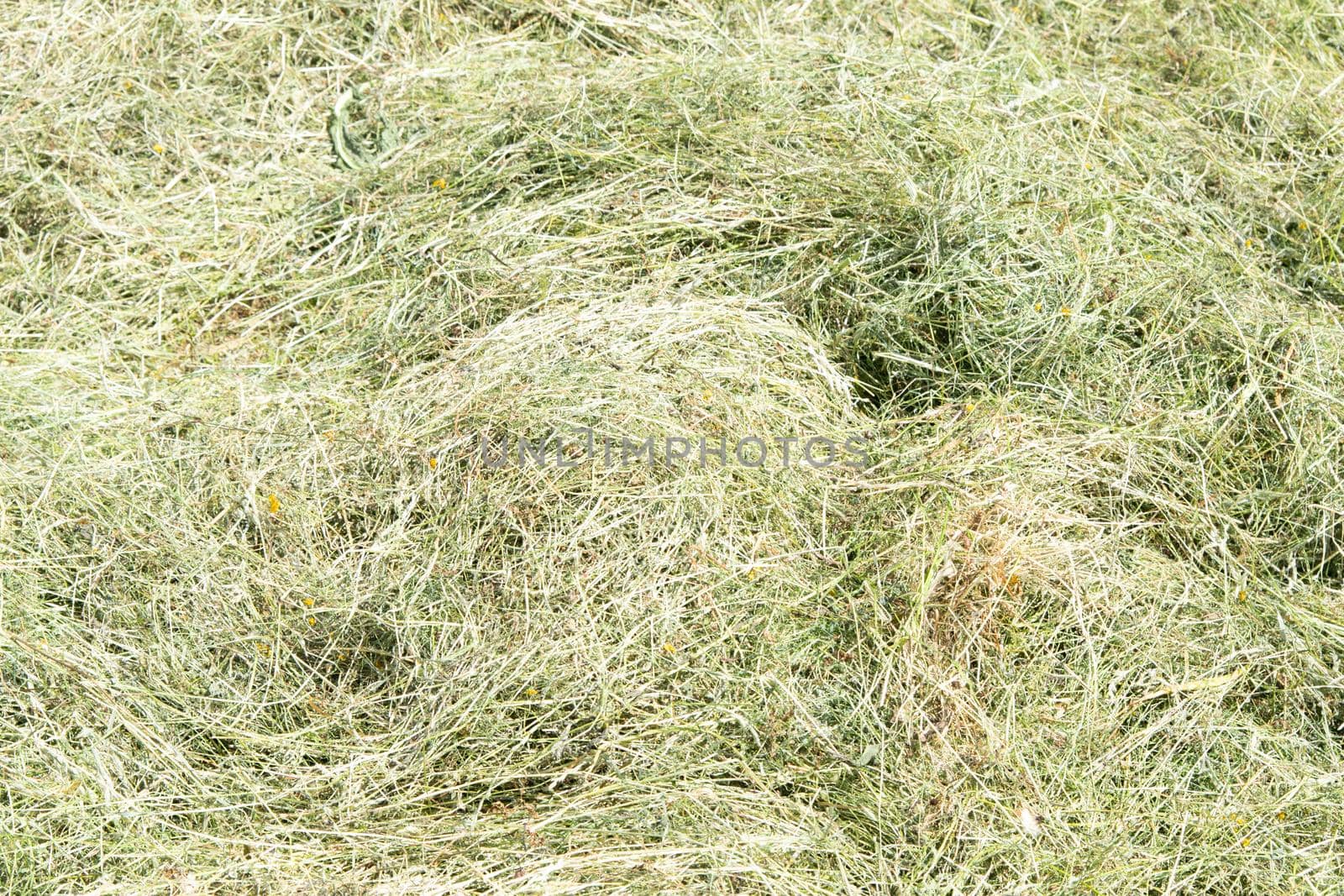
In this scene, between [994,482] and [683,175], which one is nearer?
[994,482]

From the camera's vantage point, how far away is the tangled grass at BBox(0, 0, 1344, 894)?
7.94 ft

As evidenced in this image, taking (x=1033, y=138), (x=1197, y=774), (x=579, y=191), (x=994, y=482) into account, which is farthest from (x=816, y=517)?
(x=1033, y=138)

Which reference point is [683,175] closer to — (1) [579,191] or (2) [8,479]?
(1) [579,191]

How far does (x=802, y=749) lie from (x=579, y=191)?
1599 mm

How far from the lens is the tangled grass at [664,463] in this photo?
7.94 feet

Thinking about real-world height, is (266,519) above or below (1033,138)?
below

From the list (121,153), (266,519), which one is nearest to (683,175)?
(266,519)

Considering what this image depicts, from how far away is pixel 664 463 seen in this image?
2660mm

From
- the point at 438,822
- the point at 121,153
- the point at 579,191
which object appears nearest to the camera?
the point at 438,822

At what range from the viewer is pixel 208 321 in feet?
10.6

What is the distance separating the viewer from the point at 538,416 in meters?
2.68

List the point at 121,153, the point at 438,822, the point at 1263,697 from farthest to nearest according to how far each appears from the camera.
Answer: the point at 121,153
the point at 1263,697
the point at 438,822

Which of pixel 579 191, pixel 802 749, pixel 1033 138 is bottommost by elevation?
pixel 802 749

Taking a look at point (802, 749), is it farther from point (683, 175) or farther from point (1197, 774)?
point (683, 175)
